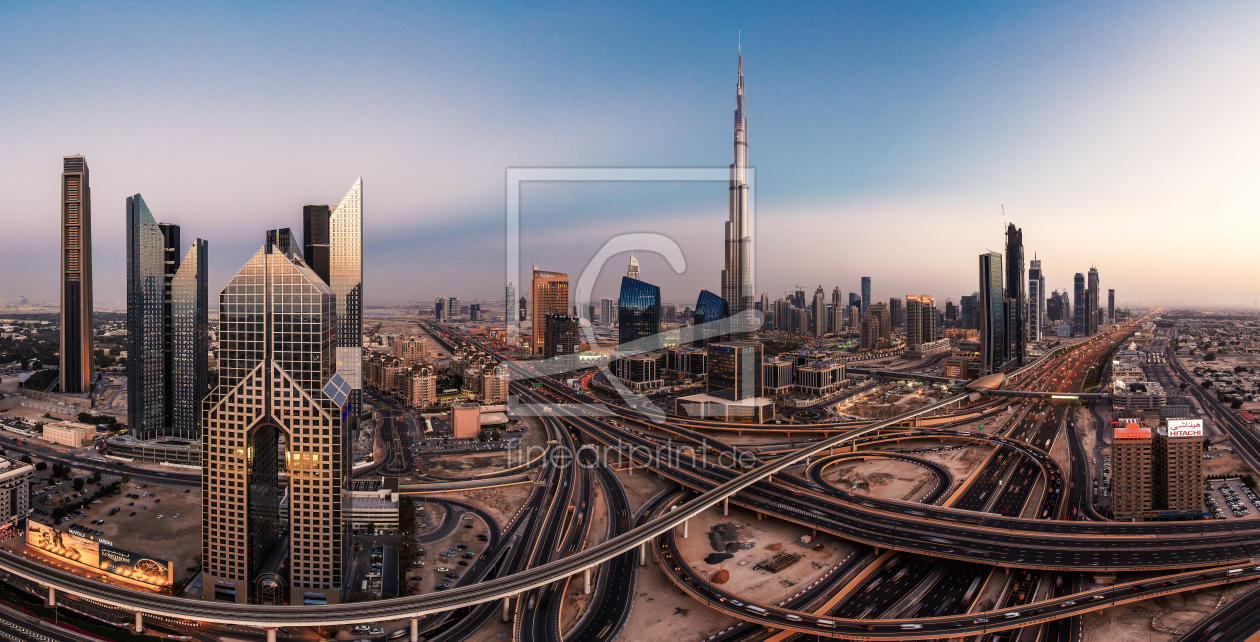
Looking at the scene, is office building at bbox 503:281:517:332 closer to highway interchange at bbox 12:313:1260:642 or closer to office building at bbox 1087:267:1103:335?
highway interchange at bbox 12:313:1260:642

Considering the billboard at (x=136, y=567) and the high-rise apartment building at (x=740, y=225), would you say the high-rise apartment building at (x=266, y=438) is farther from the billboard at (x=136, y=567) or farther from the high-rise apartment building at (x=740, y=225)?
the high-rise apartment building at (x=740, y=225)

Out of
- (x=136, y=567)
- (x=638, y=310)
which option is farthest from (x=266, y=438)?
(x=638, y=310)

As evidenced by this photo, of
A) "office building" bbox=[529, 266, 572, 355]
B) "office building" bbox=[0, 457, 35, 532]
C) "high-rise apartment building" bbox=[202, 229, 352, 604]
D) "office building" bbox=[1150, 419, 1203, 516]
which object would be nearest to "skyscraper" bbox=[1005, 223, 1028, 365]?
"office building" bbox=[1150, 419, 1203, 516]

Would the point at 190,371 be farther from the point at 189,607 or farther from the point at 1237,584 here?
the point at 1237,584

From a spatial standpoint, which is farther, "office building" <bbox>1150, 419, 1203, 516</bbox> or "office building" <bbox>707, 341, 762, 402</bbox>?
"office building" <bbox>707, 341, 762, 402</bbox>

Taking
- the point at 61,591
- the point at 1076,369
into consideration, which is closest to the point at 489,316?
the point at 1076,369

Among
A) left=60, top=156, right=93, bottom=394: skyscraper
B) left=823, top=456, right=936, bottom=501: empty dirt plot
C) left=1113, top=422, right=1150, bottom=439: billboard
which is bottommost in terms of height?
left=823, top=456, right=936, bottom=501: empty dirt plot

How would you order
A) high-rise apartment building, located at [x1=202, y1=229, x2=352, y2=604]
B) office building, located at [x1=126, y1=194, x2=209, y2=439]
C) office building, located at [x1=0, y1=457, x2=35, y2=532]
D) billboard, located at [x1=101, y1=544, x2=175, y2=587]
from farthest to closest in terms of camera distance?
office building, located at [x1=126, y1=194, x2=209, y2=439] → office building, located at [x1=0, y1=457, x2=35, y2=532] → billboard, located at [x1=101, y1=544, x2=175, y2=587] → high-rise apartment building, located at [x1=202, y1=229, x2=352, y2=604]

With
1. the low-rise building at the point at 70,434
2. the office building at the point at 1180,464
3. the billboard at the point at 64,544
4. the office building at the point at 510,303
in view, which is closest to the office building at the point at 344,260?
the office building at the point at 510,303
